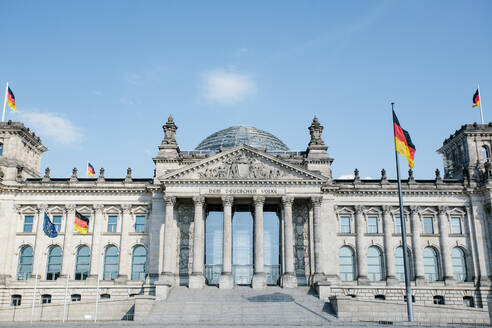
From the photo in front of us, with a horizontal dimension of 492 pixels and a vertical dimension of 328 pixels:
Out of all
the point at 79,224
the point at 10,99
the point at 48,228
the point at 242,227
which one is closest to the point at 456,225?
the point at 242,227

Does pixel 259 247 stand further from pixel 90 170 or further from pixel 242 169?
pixel 90 170

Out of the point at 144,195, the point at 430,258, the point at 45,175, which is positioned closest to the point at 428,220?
the point at 430,258

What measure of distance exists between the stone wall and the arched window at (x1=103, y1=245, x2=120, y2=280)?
27.4m

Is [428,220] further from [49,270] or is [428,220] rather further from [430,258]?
[49,270]

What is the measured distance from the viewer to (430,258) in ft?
194

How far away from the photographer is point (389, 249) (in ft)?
192

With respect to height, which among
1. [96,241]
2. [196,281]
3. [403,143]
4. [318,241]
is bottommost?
[196,281]

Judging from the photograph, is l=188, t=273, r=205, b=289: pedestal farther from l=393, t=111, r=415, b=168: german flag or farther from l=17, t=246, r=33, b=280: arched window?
l=393, t=111, r=415, b=168: german flag

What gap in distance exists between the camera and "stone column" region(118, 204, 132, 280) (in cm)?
5731

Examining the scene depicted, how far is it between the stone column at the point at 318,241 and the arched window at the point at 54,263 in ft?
96.2

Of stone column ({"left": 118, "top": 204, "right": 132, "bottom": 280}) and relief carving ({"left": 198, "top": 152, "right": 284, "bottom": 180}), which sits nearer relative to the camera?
relief carving ({"left": 198, "top": 152, "right": 284, "bottom": 180})

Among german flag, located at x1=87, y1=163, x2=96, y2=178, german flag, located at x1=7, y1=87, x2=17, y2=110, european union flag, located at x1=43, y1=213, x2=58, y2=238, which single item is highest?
german flag, located at x1=7, y1=87, x2=17, y2=110

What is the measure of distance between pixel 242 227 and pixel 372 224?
1559 cm

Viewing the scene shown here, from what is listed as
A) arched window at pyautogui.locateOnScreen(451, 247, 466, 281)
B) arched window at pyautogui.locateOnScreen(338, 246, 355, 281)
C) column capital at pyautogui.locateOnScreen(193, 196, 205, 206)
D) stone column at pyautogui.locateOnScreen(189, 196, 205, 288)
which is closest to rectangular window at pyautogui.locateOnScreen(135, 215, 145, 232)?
stone column at pyautogui.locateOnScreen(189, 196, 205, 288)
